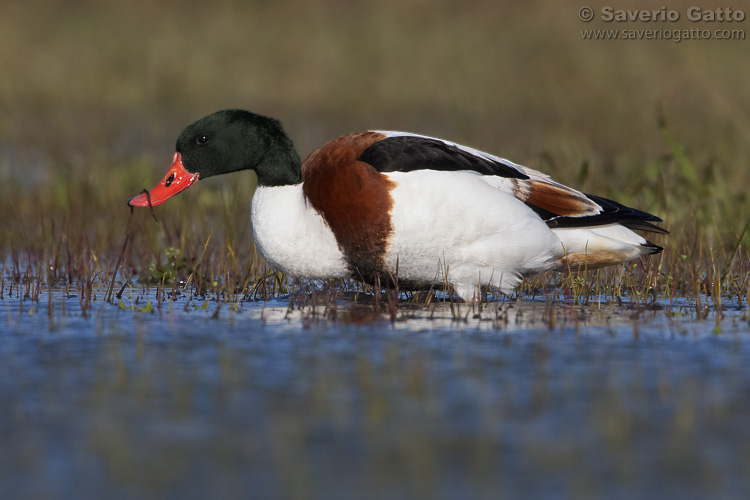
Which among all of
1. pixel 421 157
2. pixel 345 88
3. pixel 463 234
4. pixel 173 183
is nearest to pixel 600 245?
pixel 463 234

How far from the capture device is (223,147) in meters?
6.55

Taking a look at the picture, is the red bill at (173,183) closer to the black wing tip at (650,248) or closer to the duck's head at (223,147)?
the duck's head at (223,147)

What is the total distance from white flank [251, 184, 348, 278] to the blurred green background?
2478 mm

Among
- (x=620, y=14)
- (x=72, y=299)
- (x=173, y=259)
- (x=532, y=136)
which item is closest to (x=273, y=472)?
(x=72, y=299)

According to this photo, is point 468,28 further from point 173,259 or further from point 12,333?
point 12,333

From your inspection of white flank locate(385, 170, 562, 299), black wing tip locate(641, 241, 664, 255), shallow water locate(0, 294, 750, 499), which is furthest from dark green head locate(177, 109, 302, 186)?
black wing tip locate(641, 241, 664, 255)

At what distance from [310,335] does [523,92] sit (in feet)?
32.8

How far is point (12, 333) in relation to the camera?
16.8 feet

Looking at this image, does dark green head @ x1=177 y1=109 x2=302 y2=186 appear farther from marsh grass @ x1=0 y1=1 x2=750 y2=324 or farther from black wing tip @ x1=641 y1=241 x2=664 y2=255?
black wing tip @ x1=641 y1=241 x2=664 y2=255

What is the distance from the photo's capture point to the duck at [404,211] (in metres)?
5.88

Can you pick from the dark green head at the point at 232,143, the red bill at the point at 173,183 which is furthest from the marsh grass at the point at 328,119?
the dark green head at the point at 232,143

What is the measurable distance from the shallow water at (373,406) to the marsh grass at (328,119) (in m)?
0.63

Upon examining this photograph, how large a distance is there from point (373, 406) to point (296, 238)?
2.34 metres

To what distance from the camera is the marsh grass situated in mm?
6863
